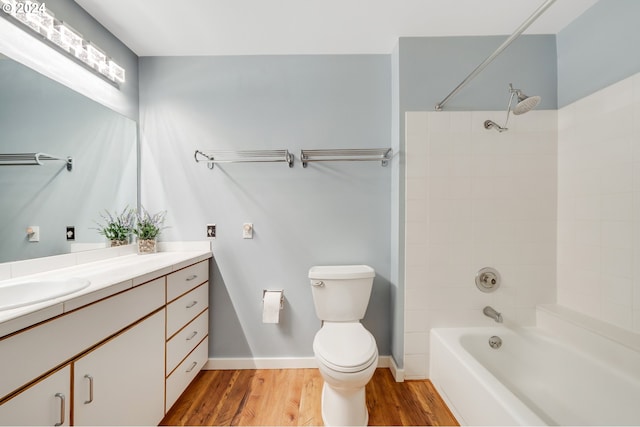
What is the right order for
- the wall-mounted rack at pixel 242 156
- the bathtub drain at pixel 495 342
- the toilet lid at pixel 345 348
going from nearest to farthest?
the toilet lid at pixel 345 348 < the bathtub drain at pixel 495 342 < the wall-mounted rack at pixel 242 156

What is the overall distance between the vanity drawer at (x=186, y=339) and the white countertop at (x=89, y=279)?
0.41 m

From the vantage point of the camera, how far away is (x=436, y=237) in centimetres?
170

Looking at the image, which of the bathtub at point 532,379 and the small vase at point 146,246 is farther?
the small vase at point 146,246

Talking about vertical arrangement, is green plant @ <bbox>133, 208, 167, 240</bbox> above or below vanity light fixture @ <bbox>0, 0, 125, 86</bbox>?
below

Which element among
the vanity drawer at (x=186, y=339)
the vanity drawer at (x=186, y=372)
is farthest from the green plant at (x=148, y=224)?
the vanity drawer at (x=186, y=372)

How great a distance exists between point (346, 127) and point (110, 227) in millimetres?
1790

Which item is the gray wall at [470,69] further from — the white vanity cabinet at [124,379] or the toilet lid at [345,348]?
the white vanity cabinet at [124,379]

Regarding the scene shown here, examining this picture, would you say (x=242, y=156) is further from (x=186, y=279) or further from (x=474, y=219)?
(x=474, y=219)

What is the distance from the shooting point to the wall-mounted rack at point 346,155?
1.78 meters

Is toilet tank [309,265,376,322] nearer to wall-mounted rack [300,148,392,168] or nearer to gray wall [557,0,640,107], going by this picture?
wall-mounted rack [300,148,392,168]

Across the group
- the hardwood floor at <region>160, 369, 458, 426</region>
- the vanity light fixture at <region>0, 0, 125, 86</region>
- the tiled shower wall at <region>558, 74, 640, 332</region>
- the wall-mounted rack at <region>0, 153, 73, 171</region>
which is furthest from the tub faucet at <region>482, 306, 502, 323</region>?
the vanity light fixture at <region>0, 0, 125, 86</region>

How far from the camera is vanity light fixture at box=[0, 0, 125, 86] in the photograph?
3.86 feet

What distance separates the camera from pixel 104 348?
38.4 inches

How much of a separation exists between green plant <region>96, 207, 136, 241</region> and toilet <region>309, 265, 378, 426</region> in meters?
1.35
